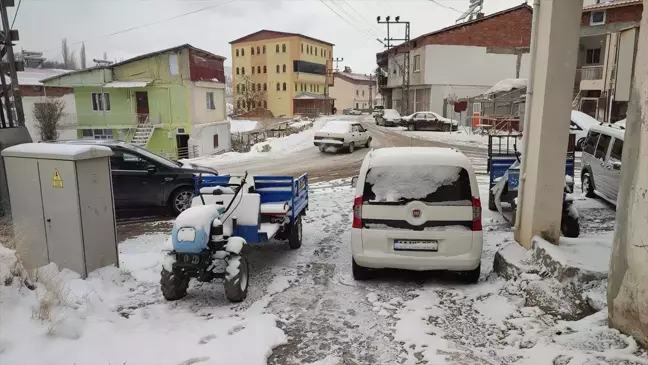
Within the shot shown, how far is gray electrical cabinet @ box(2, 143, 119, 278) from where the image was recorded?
5469mm

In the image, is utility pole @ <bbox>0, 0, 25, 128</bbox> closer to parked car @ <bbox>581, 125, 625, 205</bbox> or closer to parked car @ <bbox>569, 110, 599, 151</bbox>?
parked car @ <bbox>581, 125, 625, 205</bbox>

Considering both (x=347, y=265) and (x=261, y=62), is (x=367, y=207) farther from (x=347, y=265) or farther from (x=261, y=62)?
(x=261, y=62)

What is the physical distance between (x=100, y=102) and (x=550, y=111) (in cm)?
3394

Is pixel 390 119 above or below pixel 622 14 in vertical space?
below

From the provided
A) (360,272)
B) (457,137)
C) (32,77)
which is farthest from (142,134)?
(360,272)

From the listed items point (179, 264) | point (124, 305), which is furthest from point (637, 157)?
point (124, 305)

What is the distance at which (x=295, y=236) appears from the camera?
748 centimetres

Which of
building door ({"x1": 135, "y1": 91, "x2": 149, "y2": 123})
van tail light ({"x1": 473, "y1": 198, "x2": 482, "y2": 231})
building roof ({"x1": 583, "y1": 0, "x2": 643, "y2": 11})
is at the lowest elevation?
van tail light ({"x1": 473, "y1": 198, "x2": 482, "y2": 231})

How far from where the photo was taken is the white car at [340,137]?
22.3 meters

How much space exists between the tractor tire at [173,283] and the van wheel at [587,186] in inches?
379

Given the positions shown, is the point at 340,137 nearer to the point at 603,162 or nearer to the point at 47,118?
the point at 603,162

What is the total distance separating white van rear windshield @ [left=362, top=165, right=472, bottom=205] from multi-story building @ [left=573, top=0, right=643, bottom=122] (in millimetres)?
21061

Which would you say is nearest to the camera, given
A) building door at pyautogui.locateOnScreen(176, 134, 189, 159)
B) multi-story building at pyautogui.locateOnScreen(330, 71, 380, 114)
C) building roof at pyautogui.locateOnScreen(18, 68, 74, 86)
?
building door at pyautogui.locateOnScreen(176, 134, 189, 159)

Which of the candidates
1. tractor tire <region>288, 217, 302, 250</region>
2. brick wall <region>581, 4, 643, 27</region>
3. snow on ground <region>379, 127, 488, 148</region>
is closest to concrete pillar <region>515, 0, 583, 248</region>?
tractor tire <region>288, 217, 302, 250</region>
